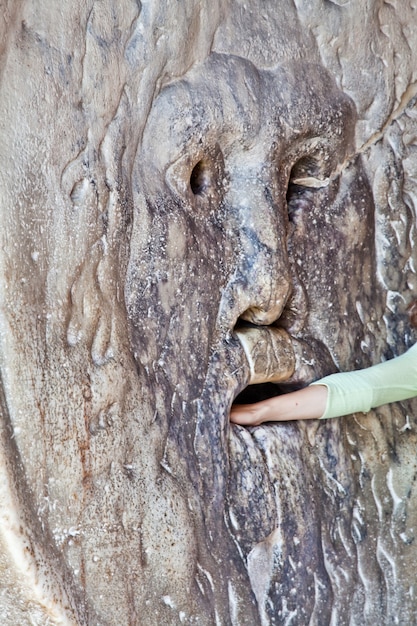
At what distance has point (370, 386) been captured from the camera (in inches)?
64.5

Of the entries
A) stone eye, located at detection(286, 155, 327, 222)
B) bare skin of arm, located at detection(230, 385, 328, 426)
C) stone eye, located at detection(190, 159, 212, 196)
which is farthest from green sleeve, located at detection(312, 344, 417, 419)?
stone eye, located at detection(190, 159, 212, 196)

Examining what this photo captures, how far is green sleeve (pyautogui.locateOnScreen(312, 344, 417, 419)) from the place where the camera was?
1.62 meters

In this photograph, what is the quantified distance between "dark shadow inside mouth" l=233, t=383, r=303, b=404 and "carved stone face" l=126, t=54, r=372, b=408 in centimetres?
6

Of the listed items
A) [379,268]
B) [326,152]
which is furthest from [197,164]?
[379,268]

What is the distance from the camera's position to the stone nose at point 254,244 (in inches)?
A: 60.4

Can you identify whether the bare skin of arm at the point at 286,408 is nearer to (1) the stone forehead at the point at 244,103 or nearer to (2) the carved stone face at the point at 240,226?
(2) the carved stone face at the point at 240,226

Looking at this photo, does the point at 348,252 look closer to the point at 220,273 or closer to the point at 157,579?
the point at 220,273

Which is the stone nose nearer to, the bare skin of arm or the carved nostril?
the carved nostril

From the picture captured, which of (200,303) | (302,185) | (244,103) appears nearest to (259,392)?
(200,303)

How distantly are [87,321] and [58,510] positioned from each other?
275mm

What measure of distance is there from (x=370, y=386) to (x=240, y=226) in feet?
1.31

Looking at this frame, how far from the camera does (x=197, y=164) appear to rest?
148 centimetres

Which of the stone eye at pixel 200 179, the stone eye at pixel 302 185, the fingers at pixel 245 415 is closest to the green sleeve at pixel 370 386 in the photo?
the fingers at pixel 245 415

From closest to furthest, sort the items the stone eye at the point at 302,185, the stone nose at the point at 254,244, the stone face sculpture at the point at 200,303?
the stone face sculpture at the point at 200,303 < the stone nose at the point at 254,244 < the stone eye at the point at 302,185
